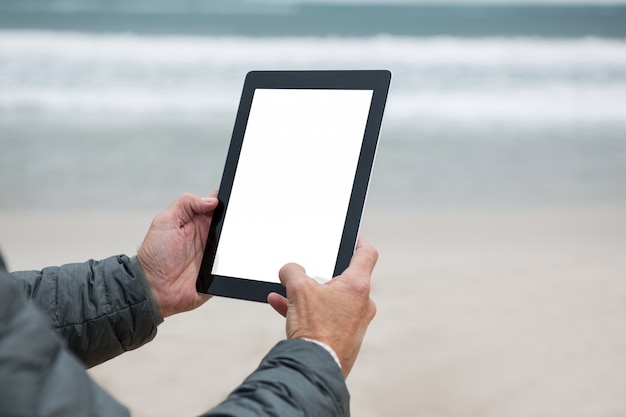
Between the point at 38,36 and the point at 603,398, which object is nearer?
the point at 603,398

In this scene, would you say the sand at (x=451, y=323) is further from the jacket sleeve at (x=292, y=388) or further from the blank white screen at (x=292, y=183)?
the jacket sleeve at (x=292, y=388)

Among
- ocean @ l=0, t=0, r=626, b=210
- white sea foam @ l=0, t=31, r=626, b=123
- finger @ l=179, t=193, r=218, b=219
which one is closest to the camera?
finger @ l=179, t=193, r=218, b=219

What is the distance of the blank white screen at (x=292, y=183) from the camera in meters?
0.94

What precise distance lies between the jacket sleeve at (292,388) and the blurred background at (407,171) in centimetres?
74

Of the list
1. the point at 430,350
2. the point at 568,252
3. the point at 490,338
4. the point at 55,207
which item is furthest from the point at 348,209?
the point at 55,207

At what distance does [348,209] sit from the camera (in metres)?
0.93

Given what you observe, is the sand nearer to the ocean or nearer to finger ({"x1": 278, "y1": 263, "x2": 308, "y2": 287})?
the ocean

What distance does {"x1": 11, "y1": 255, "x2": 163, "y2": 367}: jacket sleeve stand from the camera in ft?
3.18

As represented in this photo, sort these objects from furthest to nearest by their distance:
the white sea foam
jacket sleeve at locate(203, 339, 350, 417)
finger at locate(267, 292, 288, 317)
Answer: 1. the white sea foam
2. finger at locate(267, 292, 288, 317)
3. jacket sleeve at locate(203, 339, 350, 417)

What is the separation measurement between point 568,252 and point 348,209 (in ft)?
4.79

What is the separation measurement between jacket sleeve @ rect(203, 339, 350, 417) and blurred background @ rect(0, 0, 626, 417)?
2.43ft

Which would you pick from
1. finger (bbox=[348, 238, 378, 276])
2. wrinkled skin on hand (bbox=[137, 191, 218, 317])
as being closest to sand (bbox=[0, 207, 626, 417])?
wrinkled skin on hand (bbox=[137, 191, 218, 317])

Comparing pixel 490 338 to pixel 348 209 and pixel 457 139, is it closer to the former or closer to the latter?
pixel 348 209

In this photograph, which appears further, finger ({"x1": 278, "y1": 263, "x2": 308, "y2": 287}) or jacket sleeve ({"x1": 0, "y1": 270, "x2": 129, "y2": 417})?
finger ({"x1": 278, "y1": 263, "x2": 308, "y2": 287})
